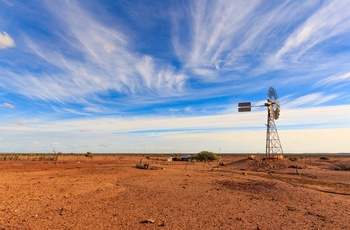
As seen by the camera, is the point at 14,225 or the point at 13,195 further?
the point at 13,195

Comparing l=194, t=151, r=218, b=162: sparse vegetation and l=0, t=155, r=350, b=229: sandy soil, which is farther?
l=194, t=151, r=218, b=162: sparse vegetation

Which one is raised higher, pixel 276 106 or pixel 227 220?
pixel 276 106

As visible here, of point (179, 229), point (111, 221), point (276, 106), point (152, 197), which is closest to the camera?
point (179, 229)

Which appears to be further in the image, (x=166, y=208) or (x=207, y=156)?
(x=207, y=156)

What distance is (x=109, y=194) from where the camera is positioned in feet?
→ 50.1

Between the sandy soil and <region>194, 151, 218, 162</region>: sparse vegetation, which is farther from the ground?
<region>194, 151, 218, 162</region>: sparse vegetation

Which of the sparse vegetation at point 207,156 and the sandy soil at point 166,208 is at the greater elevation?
the sparse vegetation at point 207,156

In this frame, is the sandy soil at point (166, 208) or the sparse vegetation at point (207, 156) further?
the sparse vegetation at point (207, 156)

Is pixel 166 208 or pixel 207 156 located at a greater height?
pixel 207 156

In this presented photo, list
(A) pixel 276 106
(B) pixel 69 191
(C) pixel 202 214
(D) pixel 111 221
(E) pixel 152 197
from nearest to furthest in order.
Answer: (D) pixel 111 221
(C) pixel 202 214
(E) pixel 152 197
(B) pixel 69 191
(A) pixel 276 106

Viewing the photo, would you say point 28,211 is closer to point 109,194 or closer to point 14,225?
point 14,225

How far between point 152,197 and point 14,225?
7007 millimetres

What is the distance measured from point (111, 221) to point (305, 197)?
38.0 ft

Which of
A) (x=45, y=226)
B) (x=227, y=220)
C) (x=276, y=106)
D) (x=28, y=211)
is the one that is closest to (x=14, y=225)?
(x=45, y=226)
